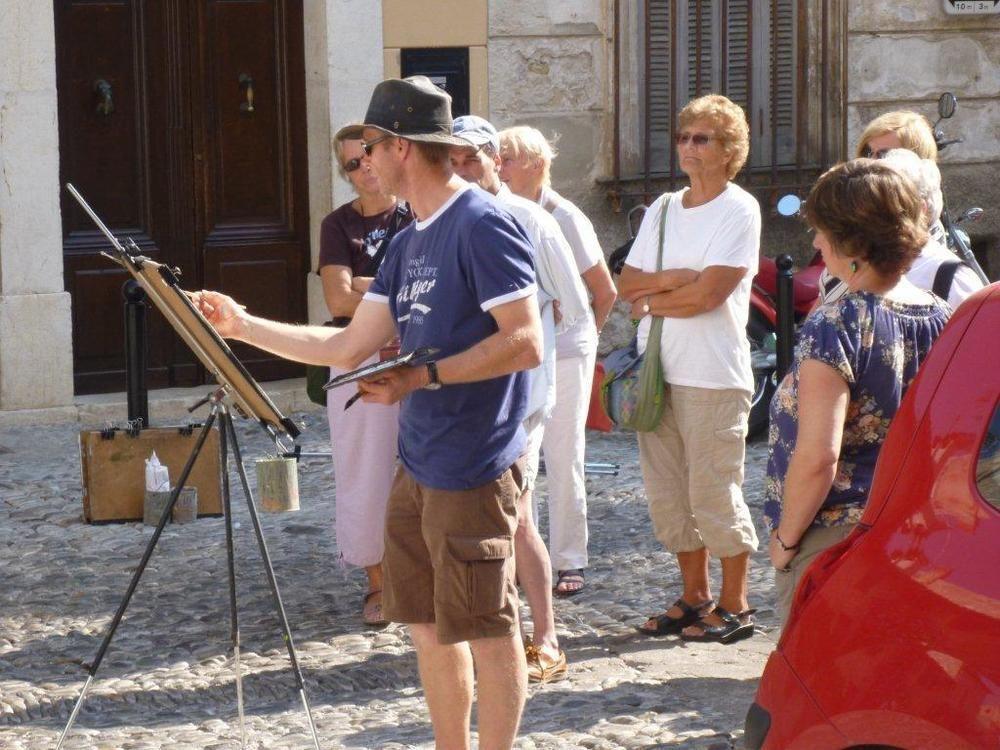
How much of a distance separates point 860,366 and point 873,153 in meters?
2.15

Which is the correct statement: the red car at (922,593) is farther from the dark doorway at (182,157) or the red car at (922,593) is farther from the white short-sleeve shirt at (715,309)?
the dark doorway at (182,157)

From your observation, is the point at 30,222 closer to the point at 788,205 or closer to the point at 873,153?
the point at 788,205

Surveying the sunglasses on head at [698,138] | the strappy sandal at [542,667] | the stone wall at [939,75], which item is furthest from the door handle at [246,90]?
the strappy sandal at [542,667]

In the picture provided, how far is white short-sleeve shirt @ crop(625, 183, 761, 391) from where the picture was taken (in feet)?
18.8

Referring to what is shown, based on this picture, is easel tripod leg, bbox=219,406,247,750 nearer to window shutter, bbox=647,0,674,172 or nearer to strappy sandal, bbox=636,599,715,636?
strappy sandal, bbox=636,599,715,636

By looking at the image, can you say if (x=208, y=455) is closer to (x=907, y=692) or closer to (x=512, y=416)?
(x=512, y=416)

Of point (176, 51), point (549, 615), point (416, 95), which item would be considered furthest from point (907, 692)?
point (176, 51)

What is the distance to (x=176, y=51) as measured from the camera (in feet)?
34.1

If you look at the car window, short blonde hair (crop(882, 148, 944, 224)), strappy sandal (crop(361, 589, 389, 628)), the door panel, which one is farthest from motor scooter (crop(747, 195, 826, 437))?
the car window

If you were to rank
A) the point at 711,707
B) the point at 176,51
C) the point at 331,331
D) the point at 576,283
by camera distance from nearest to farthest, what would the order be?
the point at 331,331 < the point at 711,707 < the point at 576,283 < the point at 176,51

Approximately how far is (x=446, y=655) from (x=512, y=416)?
2.01 ft

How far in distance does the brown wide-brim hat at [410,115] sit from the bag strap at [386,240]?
1825mm

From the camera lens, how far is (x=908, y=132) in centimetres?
565

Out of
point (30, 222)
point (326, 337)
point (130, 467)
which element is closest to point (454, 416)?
point (326, 337)
